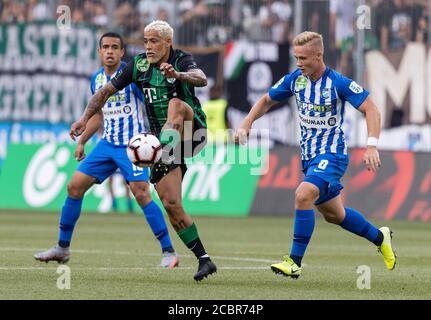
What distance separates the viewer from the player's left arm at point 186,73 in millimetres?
10570

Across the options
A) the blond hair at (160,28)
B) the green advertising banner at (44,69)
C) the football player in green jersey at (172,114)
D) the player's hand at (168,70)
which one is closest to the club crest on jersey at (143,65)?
the football player in green jersey at (172,114)

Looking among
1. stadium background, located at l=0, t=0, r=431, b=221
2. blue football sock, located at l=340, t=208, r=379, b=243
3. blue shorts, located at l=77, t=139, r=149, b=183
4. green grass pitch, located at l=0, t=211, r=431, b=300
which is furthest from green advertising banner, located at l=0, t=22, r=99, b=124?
blue football sock, located at l=340, t=208, r=379, b=243

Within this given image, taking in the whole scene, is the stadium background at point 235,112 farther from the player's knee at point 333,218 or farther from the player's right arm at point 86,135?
the player's knee at point 333,218

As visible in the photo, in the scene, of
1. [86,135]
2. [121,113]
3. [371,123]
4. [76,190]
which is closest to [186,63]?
[371,123]

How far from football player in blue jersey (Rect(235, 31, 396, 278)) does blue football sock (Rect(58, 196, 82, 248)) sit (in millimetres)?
2331

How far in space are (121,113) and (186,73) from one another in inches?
94.7

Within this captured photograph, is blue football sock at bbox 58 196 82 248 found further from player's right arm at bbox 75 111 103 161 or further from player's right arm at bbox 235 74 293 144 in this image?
player's right arm at bbox 235 74 293 144

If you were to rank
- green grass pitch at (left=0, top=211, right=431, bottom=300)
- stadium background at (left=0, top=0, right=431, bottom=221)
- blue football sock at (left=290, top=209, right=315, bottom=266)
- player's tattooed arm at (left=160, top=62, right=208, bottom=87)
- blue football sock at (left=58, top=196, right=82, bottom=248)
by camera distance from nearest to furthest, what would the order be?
green grass pitch at (left=0, top=211, right=431, bottom=300)
player's tattooed arm at (left=160, top=62, right=208, bottom=87)
blue football sock at (left=290, top=209, right=315, bottom=266)
blue football sock at (left=58, top=196, right=82, bottom=248)
stadium background at (left=0, top=0, right=431, bottom=221)

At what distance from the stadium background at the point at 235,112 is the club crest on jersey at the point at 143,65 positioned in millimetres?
4441

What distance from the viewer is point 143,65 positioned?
1144 cm

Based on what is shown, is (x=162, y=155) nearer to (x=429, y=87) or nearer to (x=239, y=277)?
(x=239, y=277)

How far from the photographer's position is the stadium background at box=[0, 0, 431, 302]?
19859 millimetres

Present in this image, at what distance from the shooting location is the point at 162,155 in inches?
435
